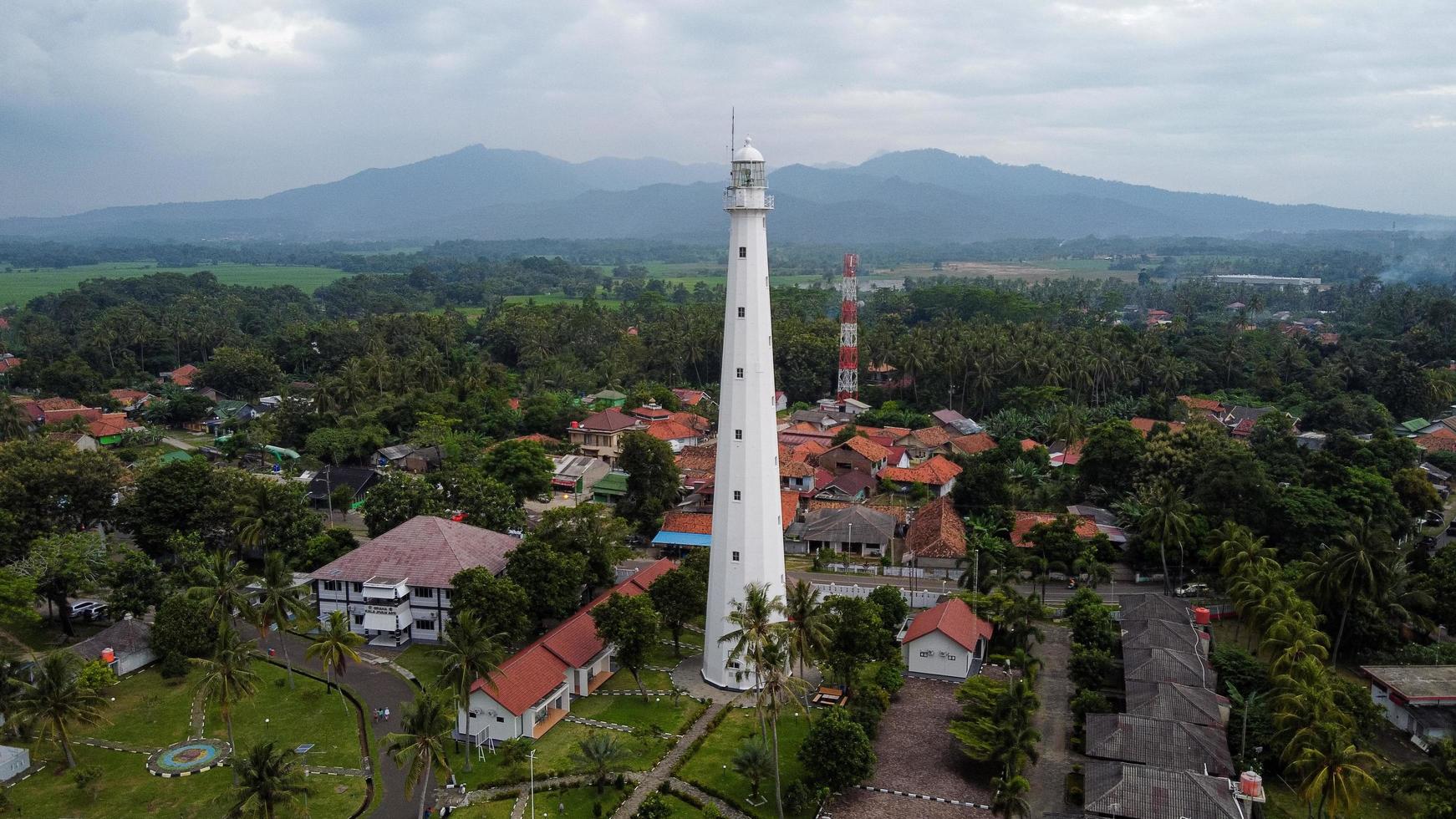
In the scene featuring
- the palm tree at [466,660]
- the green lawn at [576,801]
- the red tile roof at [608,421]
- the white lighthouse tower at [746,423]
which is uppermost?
the white lighthouse tower at [746,423]

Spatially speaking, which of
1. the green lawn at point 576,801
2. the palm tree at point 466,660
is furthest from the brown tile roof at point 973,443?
the palm tree at point 466,660

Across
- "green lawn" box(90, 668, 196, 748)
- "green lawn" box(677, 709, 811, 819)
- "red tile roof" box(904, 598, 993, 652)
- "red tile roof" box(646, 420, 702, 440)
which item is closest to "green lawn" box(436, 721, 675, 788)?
Result: "green lawn" box(677, 709, 811, 819)

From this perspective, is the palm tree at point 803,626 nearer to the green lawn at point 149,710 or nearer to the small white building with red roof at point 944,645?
the small white building with red roof at point 944,645

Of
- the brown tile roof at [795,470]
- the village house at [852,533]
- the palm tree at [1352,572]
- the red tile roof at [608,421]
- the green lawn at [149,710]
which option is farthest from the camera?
the red tile roof at [608,421]

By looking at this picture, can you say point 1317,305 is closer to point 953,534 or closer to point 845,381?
point 845,381

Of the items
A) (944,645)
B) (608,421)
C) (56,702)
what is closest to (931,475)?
(608,421)

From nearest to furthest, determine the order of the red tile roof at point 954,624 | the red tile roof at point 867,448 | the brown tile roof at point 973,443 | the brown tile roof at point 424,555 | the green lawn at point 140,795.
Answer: the green lawn at point 140,795, the red tile roof at point 954,624, the brown tile roof at point 424,555, the red tile roof at point 867,448, the brown tile roof at point 973,443

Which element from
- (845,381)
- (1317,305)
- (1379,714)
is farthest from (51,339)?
(1317,305)
